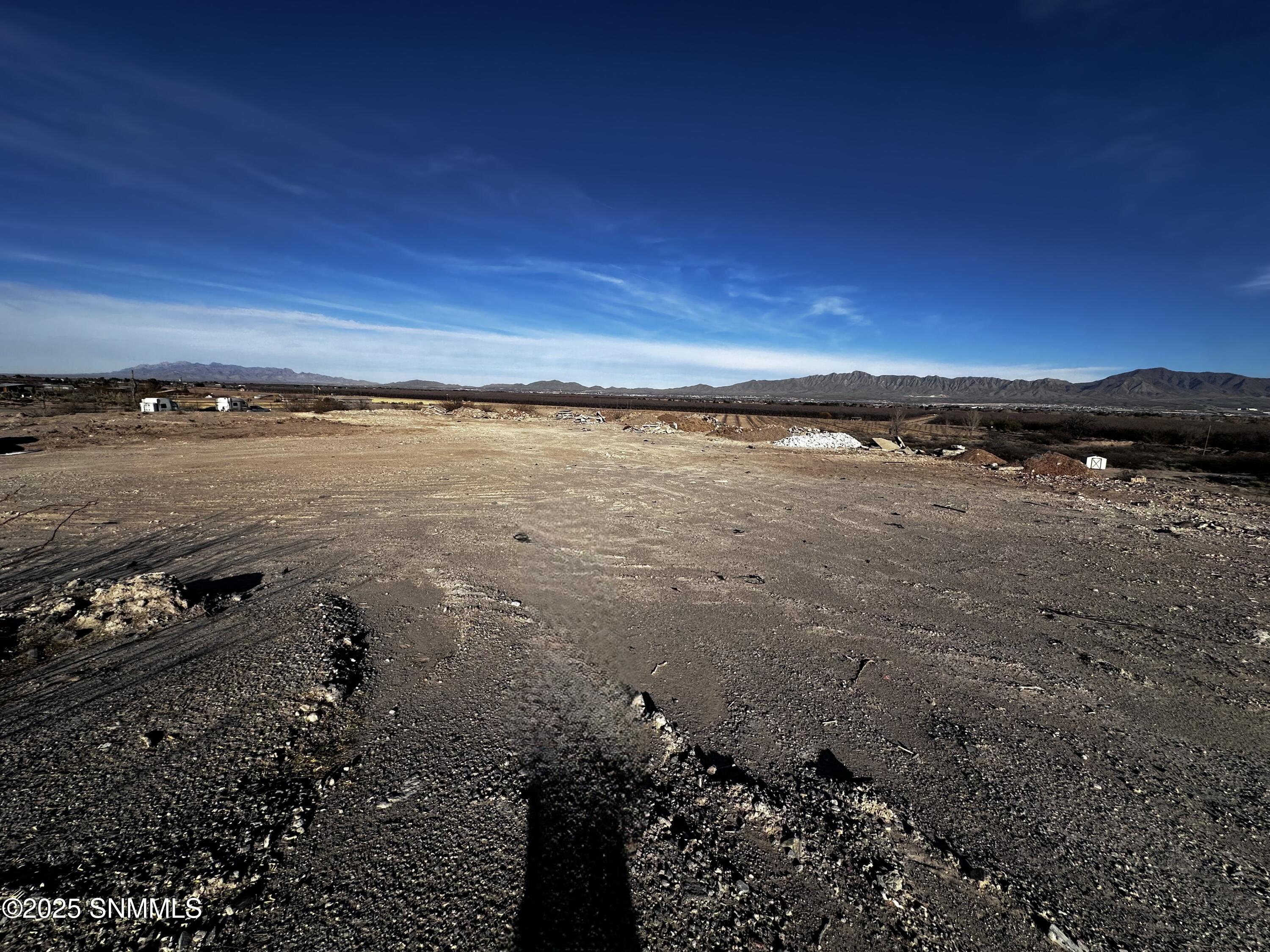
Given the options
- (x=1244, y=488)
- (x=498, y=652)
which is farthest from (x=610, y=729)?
(x=1244, y=488)

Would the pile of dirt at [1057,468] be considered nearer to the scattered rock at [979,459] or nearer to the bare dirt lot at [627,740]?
the scattered rock at [979,459]

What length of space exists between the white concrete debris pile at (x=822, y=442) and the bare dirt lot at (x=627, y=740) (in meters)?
14.7

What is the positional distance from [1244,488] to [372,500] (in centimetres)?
2420

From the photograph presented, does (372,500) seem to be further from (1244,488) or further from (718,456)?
(1244,488)

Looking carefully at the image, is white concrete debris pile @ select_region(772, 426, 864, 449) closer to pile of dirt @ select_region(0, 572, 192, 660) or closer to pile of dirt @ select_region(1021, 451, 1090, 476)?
pile of dirt @ select_region(1021, 451, 1090, 476)

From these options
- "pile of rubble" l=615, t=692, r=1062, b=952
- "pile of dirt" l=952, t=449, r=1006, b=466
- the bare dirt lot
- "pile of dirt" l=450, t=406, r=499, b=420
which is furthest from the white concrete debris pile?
"pile of dirt" l=450, t=406, r=499, b=420

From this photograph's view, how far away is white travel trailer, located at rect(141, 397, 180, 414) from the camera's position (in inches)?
1316

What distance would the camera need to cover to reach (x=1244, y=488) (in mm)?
15109

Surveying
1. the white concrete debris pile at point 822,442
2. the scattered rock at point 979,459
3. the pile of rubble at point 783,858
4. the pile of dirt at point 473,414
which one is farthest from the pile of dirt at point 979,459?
the pile of dirt at point 473,414

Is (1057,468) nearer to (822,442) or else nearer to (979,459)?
(979,459)

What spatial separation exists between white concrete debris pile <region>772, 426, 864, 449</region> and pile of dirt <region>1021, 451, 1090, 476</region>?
7395mm

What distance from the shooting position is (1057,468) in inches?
641

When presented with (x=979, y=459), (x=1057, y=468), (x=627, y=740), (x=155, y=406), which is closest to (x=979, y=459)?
(x=979, y=459)

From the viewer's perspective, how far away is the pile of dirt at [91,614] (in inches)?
192
